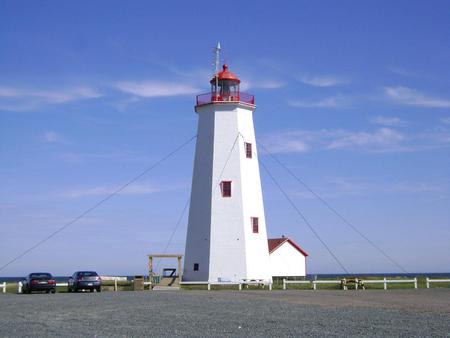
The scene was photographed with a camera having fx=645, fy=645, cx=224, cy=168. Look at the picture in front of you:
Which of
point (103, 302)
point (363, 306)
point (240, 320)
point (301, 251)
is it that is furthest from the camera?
point (301, 251)

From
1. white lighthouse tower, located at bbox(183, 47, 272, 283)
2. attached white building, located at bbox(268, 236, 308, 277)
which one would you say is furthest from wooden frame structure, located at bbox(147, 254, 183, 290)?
attached white building, located at bbox(268, 236, 308, 277)

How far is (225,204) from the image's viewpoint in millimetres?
38875

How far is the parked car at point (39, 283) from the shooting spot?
36.9 metres

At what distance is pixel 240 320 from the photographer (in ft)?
64.7

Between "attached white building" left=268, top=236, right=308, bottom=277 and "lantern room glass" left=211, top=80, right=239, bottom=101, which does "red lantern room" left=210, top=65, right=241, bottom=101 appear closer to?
"lantern room glass" left=211, top=80, right=239, bottom=101

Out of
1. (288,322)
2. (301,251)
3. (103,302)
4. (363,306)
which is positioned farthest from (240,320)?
(301,251)

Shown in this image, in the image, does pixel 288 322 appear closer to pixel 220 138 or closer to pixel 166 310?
pixel 166 310

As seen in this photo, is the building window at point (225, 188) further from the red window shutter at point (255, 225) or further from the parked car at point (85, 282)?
the parked car at point (85, 282)

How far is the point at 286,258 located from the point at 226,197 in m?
11.1

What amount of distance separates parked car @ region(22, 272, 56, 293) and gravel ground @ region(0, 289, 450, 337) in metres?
9.49

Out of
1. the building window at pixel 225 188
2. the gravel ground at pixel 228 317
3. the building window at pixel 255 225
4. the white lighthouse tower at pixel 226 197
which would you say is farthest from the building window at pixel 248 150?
the gravel ground at pixel 228 317

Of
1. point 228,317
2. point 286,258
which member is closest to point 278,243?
point 286,258

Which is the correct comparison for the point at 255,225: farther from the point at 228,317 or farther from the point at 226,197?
the point at 228,317

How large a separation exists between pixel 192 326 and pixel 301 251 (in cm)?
3156
